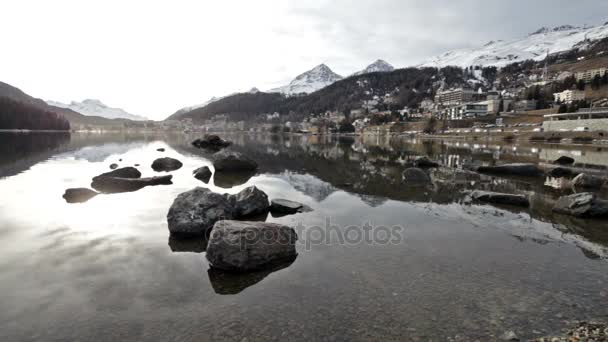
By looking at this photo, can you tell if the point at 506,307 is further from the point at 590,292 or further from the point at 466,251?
the point at 466,251

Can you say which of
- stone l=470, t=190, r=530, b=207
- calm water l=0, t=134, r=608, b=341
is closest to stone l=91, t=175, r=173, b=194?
calm water l=0, t=134, r=608, b=341

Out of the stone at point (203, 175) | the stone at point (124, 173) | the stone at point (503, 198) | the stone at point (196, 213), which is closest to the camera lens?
the stone at point (196, 213)

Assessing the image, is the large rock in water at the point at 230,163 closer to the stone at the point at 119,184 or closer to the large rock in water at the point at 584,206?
the stone at the point at 119,184

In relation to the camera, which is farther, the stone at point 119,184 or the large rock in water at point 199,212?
the stone at point 119,184

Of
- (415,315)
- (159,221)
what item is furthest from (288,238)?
(159,221)

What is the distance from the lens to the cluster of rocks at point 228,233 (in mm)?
11625

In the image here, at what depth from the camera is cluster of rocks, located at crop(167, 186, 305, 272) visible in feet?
38.1

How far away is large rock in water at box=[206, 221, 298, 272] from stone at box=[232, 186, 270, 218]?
5.27 m

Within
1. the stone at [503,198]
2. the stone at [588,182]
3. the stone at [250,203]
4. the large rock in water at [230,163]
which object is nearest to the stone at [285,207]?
the stone at [250,203]

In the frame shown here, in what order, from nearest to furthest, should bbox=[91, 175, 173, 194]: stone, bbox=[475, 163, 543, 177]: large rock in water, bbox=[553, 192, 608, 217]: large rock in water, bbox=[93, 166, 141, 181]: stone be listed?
bbox=[553, 192, 608, 217]: large rock in water, bbox=[91, 175, 173, 194]: stone, bbox=[93, 166, 141, 181]: stone, bbox=[475, 163, 543, 177]: large rock in water

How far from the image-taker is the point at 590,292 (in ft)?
32.8

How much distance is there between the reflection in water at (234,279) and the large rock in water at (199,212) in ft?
13.3

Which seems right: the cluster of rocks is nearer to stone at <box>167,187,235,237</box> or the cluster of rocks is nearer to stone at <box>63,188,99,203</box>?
stone at <box>167,187,235,237</box>

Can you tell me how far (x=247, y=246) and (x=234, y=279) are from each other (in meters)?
1.16
